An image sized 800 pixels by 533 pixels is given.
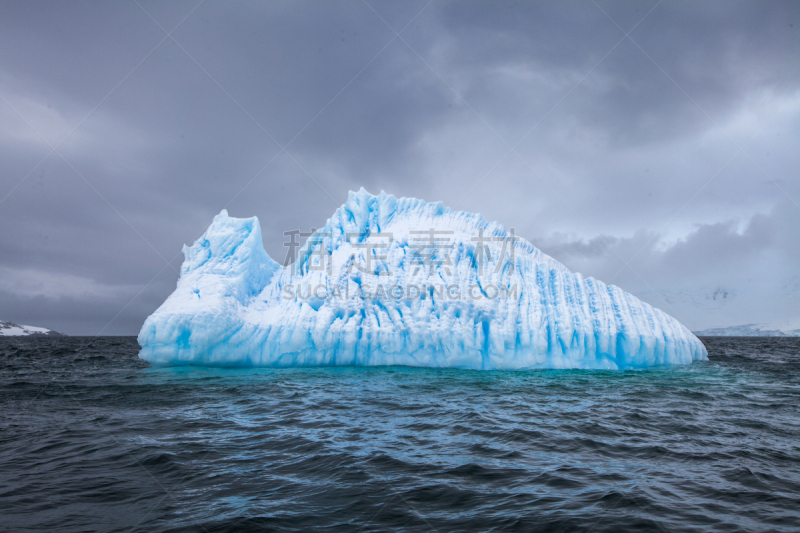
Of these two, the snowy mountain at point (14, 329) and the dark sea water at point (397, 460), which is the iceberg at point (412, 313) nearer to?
the dark sea water at point (397, 460)

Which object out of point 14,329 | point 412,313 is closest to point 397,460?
point 412,313

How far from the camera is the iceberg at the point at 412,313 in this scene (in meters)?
15.6

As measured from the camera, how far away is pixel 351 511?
167 inches

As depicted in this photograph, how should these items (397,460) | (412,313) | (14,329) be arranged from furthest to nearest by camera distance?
1. (14,329)
2. (412,313)
3. (397,460)

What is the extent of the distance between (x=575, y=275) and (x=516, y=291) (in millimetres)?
2800

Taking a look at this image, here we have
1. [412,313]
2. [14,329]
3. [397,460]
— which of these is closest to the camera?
[397,460]

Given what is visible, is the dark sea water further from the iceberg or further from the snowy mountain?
the snowy mountain

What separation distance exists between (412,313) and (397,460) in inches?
408

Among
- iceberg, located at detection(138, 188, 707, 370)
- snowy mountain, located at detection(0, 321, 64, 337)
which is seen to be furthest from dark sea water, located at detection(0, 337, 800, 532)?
snowy mountain, located at detection(0, 321, 64, 337)

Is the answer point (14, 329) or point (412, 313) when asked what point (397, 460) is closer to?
point (412, 313)

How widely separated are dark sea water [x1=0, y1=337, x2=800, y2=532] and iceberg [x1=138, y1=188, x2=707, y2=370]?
15.4 feet

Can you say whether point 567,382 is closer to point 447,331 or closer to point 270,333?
point 447,331

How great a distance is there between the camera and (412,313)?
1603 cm

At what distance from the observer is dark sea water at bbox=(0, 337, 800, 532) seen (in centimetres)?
412
